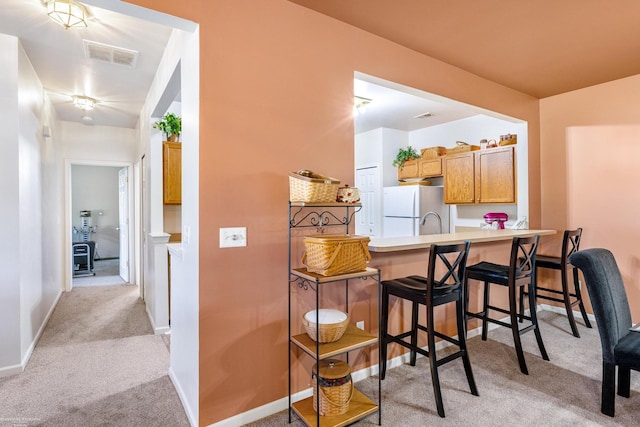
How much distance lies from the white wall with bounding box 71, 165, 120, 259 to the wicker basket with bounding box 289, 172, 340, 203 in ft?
26.0

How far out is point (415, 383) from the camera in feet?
7.73

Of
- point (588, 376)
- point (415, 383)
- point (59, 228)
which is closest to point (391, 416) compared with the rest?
point (415, 383)

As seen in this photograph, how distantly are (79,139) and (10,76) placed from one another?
2.93 meters

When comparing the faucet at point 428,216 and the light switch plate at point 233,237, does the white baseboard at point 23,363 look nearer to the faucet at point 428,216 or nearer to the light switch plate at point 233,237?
the light switch plate at point 233,237

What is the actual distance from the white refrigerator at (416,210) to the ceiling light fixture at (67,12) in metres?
4.19

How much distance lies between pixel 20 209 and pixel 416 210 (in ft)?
14.7

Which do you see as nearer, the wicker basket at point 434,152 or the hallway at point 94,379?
the hallway at point 94,379

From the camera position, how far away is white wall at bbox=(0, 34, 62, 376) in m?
2.55

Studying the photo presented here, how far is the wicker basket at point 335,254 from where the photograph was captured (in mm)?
1753

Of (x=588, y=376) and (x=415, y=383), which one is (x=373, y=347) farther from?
(x=588, y=376)

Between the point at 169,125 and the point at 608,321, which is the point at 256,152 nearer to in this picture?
the point at 169,125

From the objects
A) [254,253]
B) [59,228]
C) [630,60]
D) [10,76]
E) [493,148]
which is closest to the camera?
[254,253]

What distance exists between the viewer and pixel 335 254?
175 cm

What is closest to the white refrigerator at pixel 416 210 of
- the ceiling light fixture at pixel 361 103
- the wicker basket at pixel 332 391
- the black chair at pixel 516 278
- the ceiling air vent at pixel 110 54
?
the ceiling light fixture at pixel 361 103
